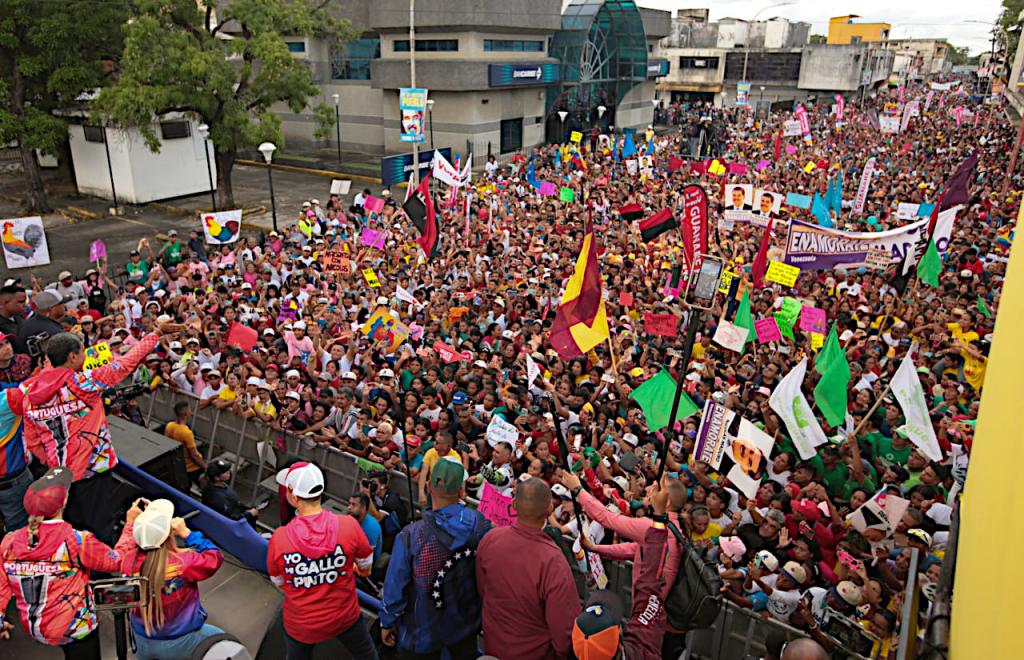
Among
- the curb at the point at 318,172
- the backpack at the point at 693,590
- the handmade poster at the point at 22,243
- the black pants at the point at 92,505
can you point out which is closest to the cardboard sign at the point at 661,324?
the backpack at the point at 693,590

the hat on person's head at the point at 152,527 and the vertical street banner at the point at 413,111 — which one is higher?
the vertical street banner at the point at 413,111

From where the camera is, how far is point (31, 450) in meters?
5.16

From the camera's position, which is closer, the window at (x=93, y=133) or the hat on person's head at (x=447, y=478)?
the hat on person's head at (x=447, y=478)

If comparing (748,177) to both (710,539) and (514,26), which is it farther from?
(710,539)

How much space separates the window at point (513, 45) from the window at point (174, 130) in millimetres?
15052

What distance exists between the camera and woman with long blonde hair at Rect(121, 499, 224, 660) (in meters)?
3.78

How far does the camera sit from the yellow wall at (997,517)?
222cm

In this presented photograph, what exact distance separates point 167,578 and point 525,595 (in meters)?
2.00

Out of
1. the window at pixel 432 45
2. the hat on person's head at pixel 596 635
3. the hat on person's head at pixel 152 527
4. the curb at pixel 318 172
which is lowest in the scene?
the curb at pixel 318 172

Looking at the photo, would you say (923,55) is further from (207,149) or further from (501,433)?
(501,433)

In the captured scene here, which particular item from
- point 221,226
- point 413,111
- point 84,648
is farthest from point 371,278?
point 413,111

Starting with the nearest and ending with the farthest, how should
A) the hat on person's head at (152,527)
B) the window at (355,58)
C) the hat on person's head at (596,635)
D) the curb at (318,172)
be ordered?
the hat on person's head at (596,635), the hat on person's head at (152,527), the curb at (318,172), the window at (355,58)

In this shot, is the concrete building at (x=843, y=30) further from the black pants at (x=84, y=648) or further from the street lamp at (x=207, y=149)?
the black pants at (x=84, y=648)

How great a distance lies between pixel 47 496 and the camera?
153 inches
